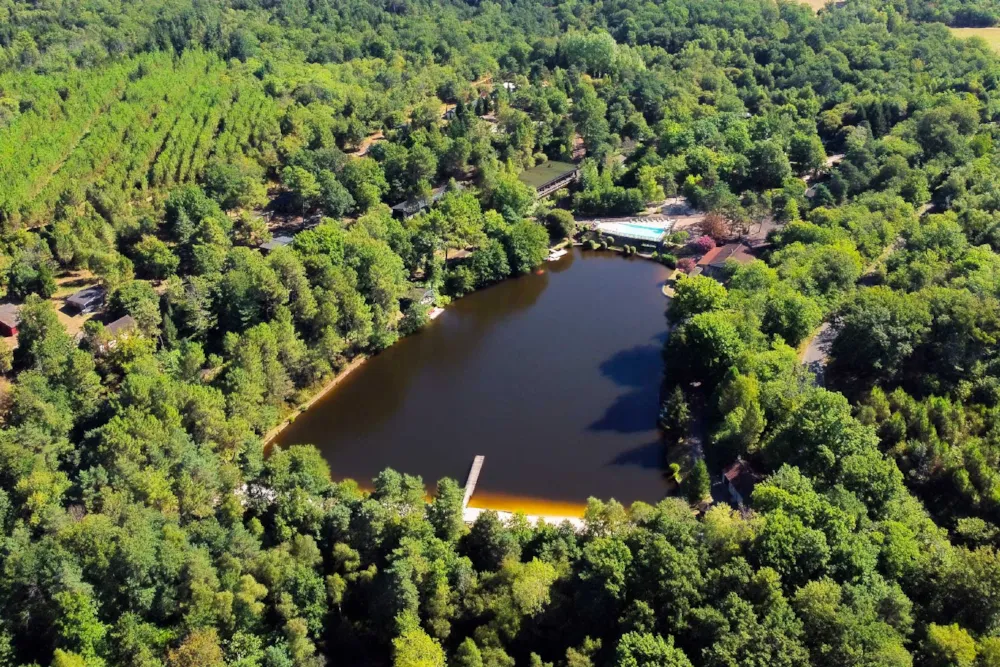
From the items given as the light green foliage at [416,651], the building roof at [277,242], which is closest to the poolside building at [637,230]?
the building roof at [277,242]

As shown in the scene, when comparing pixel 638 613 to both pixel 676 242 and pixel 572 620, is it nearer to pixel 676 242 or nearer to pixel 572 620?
pixel 572 620

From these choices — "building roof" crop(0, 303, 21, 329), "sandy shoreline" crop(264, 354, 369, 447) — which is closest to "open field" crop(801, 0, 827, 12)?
"sandy shoreline" crop(264, 354, 369, 447)

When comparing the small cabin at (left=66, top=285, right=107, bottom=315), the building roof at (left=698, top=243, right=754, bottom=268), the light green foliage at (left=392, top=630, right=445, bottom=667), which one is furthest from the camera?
the building roof at (left=698, top=243, right=754, bottom=268)

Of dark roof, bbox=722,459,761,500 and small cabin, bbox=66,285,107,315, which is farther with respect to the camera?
small cabin, bbox=66,285,107,315

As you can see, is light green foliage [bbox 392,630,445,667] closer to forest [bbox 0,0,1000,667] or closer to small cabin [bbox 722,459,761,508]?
forest [bbox 0,0,1000,667]

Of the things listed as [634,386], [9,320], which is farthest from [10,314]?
[634,386]

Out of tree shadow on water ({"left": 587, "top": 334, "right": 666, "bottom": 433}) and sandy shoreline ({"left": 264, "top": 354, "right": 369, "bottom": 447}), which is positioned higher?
tree shadow on water ({"left": 587, "top": 334, "right": 666, "bottom": 433})

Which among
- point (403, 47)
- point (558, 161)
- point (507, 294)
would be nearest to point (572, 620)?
point (507, 294)
